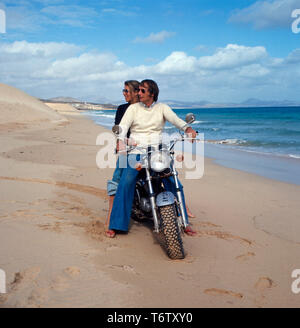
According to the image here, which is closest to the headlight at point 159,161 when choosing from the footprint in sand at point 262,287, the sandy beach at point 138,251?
the sandy beach at point 138,251

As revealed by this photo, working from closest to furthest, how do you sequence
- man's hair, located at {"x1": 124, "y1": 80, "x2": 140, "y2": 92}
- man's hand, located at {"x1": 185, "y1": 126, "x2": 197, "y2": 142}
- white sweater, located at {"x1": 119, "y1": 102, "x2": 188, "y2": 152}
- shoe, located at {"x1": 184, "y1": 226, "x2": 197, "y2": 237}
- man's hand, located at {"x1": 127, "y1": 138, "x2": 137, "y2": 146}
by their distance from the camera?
1. man's hand, located at {"x1": 127, "y1": 138, "x2": 137, "y2": 146}
2. man's hand, located at {"x1": 185, "y1": 126, "x2": 197, "y2": 142}
3. white sweater, located at {"x1": 119, "y1": 102, "x2": 188, "y2": 152}
4. shoe, located at {"x1": 184, "y1": 226, "x2": 197, "y2": 237}
5. man's hair, located at {"x1": 124, "y1": 80, "x2": 140, "y2": 92}

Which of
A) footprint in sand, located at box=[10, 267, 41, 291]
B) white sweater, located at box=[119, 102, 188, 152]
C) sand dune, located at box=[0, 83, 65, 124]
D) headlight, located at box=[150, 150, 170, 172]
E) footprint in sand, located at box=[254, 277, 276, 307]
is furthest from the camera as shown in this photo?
sand dune, located at box=[0, 83, 65, 124]

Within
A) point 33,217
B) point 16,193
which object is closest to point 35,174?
point 16,193

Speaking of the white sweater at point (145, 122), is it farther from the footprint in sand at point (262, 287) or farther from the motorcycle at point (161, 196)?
the footprint in sand at point (262, 287)

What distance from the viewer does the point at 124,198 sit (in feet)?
12.8

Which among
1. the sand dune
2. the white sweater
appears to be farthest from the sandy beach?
the sand dune

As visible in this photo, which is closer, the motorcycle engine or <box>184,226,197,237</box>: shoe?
the motorcycle engine

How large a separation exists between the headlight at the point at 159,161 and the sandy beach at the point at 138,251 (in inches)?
36.3

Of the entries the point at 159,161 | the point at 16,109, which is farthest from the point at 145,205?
the point at 16,109

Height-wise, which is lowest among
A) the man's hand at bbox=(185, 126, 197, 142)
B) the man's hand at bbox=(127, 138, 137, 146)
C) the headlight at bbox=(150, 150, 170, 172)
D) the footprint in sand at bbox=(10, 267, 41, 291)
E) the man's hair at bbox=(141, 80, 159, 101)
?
the footprint in sand at bbox=(10, 267, 41, 291)

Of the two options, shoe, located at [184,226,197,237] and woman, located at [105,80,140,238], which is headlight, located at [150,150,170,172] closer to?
woman, located at [105,80,140,238]

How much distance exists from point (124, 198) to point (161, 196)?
0.64 m

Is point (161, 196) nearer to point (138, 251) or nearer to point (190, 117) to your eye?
point (138, 251)

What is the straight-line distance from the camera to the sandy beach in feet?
8.50
